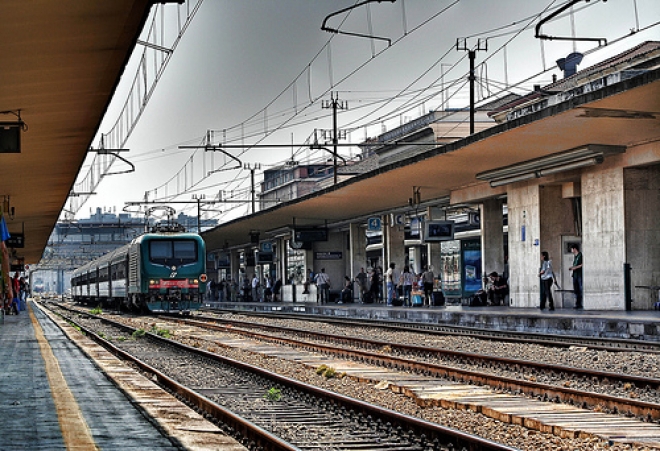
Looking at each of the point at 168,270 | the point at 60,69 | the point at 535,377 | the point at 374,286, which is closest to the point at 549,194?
the point at 374,286

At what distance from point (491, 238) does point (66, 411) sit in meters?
24.2

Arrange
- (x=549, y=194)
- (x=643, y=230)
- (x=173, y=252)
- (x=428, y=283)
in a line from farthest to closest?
(x=173, y=252)
(x=428, y=283)
(x=549, y=194)
(x=643, y=230)

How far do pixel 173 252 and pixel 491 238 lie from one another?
11386 millimetres

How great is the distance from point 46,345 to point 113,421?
12.0 m

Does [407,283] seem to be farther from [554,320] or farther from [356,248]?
[554,320]

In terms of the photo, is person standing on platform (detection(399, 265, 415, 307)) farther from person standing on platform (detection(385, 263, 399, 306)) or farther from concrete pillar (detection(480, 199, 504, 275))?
concrete pillar (detection(480, 199, 504, 275))

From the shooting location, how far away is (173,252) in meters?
36.2

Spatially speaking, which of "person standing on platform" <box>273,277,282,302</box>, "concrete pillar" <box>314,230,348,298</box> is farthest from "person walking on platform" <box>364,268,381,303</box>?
"person standing on platform" <box>273,277,282,302</box>

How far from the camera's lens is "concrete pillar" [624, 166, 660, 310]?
78.8 feet

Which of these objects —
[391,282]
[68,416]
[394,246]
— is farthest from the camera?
[394,246]

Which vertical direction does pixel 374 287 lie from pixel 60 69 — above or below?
below

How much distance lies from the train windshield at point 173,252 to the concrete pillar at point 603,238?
1558 centimetres

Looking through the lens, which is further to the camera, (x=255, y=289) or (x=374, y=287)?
(x=255, y=289)

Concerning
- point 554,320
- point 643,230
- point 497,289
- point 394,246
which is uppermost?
point 394,246
